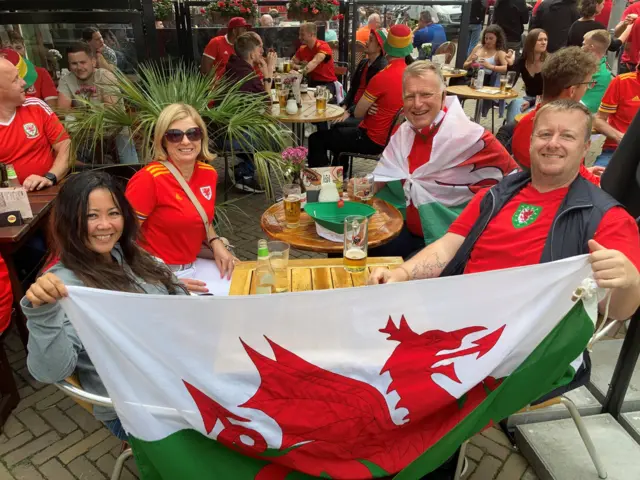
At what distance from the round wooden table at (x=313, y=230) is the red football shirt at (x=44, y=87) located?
3.42m

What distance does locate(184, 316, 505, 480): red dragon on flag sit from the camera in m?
1.70

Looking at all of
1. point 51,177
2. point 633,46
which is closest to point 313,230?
point 51,177

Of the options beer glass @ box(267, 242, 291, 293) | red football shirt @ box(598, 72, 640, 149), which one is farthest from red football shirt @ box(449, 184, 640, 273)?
red football shirt @ box(598, 72, 640, 149)

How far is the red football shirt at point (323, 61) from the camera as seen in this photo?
26.7 ft

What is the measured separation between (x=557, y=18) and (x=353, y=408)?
9395mm

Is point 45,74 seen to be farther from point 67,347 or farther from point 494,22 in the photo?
point 494,22

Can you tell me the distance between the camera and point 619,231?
2.01 metres

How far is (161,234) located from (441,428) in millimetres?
1958

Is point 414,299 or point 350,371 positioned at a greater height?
point 414,299

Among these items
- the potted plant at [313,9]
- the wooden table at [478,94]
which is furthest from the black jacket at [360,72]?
the potted plant at [313,9]

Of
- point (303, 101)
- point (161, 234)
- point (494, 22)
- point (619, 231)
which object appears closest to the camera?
point (619, 231)

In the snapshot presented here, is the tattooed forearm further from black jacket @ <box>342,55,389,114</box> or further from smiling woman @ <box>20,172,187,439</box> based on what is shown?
black jacket @ <box>342,55,389,114</box>

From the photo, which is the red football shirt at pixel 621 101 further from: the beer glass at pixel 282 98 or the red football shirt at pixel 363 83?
the beer glass at pixel 282 98

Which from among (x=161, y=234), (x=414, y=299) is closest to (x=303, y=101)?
(x=161, y=234)
